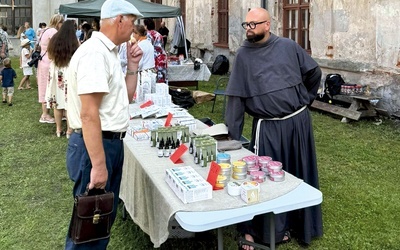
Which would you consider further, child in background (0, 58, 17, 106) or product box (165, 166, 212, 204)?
child in background (0, 58, 17, 106)

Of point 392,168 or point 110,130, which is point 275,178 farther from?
point 392,168

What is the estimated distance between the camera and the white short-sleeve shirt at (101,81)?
7.68ft

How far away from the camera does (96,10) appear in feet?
31.9

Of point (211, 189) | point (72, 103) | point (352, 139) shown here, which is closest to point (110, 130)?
point (72, 103)

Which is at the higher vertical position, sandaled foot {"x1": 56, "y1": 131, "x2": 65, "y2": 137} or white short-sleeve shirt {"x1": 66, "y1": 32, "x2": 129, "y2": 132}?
white short-sleeve shirt {"x1": 66, "y1": 32, "x2": 129, "y2": 132}

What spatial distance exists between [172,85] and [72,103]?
7816 millimetres

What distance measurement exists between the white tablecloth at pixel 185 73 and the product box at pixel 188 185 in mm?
7485

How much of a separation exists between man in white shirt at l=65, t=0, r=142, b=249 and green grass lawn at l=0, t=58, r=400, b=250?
3.87 feet

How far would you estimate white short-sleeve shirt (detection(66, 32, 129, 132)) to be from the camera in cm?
234

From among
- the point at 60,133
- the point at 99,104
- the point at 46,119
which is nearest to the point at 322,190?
the point at 99,104

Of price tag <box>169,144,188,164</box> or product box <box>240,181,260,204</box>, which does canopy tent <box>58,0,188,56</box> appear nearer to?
price tag <box>169,144,188,164</box>

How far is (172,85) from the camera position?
407 inches

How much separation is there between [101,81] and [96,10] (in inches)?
310

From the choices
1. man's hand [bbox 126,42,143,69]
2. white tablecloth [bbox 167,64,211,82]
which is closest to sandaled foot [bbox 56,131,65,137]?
white tablecloth [bbox 167,64,211,82]
